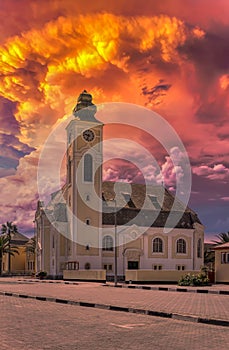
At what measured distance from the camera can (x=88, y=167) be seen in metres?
68.2

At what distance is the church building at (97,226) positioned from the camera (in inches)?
2613

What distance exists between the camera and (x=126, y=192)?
74.4 metres

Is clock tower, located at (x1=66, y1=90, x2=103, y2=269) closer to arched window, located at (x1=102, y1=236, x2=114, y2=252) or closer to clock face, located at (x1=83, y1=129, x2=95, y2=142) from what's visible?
clock face, located at (x1=83, y1=129, x2=95, y2=142)

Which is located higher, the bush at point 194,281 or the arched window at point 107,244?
the arched window at point 107,244

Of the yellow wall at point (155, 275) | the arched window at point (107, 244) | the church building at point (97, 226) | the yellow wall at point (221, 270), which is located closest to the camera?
the yellow wall at point (221, 270)

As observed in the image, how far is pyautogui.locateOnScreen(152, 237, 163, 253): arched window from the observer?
230ft

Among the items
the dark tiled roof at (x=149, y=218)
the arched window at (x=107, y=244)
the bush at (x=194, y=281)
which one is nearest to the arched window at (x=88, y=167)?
the dark tiled roof at (x=149, y=218)

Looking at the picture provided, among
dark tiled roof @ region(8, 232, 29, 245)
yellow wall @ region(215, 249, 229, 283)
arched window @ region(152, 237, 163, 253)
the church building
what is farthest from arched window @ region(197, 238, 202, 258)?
dark tiled roof @ region(8, 232, 29, 245)

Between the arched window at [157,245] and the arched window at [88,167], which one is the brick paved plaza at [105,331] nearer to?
the arched window at [88,167]

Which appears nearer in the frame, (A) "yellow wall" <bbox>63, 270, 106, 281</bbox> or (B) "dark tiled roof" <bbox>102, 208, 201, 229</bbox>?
(A) "yellow wall" <bbox>63, 270, 106, 281</bbox>

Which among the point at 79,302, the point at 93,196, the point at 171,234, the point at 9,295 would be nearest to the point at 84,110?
the point at 93,196

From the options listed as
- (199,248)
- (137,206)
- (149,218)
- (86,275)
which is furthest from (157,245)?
(86,275)

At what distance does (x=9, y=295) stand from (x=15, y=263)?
80066mm

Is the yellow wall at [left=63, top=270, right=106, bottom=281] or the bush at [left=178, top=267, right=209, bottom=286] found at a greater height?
the bush at [left=178, top=267, right=209, bottom=286]
